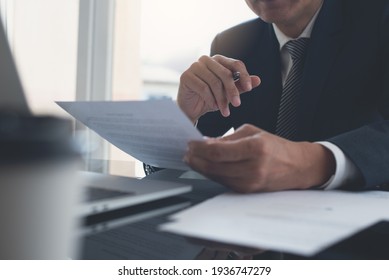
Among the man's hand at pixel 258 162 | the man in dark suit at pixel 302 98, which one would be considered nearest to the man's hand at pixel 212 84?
the man in dark suit at pixel 302 98

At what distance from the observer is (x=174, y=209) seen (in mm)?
381

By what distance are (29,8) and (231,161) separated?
142cm

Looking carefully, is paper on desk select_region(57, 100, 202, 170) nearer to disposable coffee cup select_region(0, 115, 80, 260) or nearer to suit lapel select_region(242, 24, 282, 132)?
disposable coffee cup select_region(0, 115, 80, 260)

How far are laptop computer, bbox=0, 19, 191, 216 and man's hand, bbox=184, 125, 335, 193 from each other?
0.18ft

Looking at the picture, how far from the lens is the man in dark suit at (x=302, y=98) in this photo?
435mm

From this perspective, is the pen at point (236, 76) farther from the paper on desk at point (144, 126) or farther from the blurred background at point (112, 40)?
the blurred background at point (112, 40)

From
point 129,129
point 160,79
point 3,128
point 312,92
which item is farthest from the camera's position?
point 160,79

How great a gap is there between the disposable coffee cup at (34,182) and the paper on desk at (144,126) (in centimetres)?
21

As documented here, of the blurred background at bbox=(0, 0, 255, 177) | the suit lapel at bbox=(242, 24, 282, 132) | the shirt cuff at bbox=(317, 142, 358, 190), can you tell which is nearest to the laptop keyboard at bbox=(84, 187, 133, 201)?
the shirt cuff at bbox=(317, 142, 358, 190)

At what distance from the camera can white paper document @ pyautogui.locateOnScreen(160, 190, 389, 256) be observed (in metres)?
0.26

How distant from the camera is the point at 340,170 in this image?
489 mm

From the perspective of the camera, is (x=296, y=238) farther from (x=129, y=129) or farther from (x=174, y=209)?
(x=129, y=129)

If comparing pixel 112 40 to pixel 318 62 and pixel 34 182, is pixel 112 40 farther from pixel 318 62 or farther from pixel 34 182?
pixel 34 182
